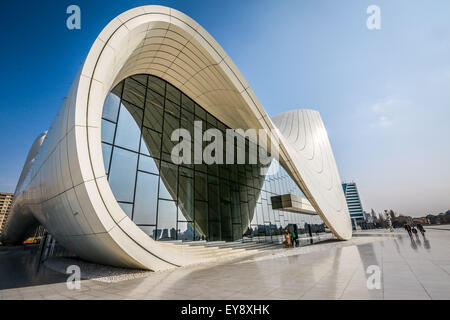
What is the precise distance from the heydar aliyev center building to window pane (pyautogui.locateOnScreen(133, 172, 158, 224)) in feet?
0.16

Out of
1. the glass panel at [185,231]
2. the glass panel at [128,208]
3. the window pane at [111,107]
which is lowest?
the glass panel at [185,231]

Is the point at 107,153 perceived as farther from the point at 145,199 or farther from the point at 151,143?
the point at 145,199

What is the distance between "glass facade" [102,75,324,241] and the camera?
966 cm

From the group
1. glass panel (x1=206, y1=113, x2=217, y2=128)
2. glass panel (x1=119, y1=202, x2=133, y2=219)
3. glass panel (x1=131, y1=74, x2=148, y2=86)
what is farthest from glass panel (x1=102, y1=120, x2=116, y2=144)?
glass panel (x1=206, y1=113, x2=217, y2=128)

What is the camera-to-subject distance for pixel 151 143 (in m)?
11.4

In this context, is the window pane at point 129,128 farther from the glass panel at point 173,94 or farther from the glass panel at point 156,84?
the glass panel at point 173,94

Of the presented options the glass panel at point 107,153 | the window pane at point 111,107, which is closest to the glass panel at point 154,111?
the window pane at point 111,107

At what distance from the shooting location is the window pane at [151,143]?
10922 mm

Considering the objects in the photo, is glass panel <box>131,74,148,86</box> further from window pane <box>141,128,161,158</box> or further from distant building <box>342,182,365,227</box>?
distant building <box>342,182,365,227</box>

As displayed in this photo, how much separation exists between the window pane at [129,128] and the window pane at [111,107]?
10.5 inches

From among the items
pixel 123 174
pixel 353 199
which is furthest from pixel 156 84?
pixel 353 199

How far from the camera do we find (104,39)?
6891 millimetres

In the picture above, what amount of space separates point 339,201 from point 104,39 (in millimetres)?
22079

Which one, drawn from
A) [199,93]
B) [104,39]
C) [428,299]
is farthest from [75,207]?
[199,93]
